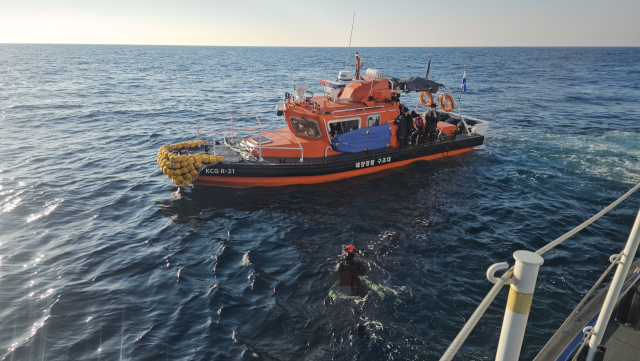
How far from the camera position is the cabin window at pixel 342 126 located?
14.4m

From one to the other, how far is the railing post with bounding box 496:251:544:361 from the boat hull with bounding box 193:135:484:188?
11424 mm

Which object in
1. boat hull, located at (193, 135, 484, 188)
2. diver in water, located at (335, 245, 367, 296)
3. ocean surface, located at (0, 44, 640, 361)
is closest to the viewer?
ocean surface, located at (0, 44, 640, 361)

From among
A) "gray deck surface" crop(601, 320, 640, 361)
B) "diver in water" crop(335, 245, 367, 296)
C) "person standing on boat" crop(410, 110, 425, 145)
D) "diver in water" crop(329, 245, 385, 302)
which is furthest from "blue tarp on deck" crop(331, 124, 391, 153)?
"gray deck surface" crop(601, 320, 640, 361)

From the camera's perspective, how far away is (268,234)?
11.1 meters

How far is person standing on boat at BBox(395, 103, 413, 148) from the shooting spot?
49.9 feet

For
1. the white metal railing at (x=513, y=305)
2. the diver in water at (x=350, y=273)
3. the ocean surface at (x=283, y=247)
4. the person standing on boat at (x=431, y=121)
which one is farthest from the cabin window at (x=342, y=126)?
the white metal railing at (x=513, y=305)

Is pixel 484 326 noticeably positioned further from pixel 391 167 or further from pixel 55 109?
pixel 55 109

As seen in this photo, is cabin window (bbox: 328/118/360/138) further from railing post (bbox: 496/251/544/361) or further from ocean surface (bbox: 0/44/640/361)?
railing post (bbox: 496/251/544/361)

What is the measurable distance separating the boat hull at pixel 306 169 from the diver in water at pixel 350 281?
234 inches

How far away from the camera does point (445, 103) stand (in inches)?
733

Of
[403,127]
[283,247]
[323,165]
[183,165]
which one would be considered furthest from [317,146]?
[283,247]

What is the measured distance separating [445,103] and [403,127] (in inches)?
181

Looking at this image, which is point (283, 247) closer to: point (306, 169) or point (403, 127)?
point (306, 169)

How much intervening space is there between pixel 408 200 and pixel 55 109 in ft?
89.3
